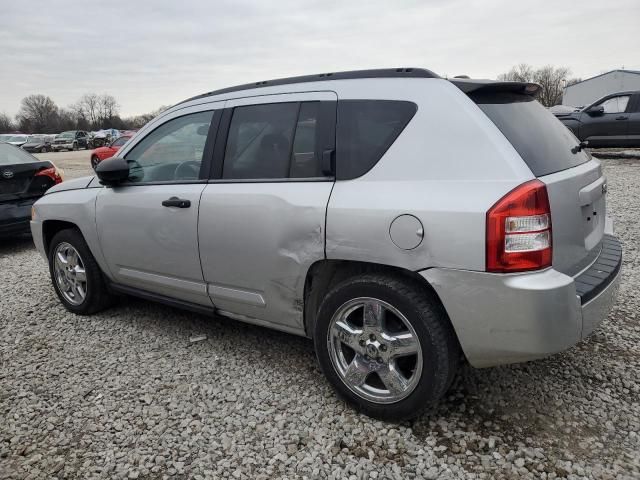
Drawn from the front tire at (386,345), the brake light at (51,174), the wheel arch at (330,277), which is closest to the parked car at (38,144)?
the brake light at (51,174)

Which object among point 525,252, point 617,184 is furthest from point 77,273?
point 617,184

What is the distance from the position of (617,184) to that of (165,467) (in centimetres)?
1009

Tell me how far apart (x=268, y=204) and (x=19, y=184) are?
18.3ft

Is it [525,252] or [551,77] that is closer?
[525,252]

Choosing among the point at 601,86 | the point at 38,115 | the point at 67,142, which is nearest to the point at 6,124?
the point at 38,115

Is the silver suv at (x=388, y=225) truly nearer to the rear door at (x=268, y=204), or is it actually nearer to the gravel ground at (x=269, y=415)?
the rear door at (x=268, y=204)

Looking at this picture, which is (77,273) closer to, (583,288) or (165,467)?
(165,467)

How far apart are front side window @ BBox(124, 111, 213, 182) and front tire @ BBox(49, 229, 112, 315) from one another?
878mm

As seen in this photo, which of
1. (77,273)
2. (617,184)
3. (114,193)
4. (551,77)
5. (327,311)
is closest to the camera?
(327,311)

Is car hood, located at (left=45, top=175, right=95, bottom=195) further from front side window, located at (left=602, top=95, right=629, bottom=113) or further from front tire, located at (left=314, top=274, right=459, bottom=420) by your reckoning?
front side window, located at (left=602, top=95, right=629, bottom=113)

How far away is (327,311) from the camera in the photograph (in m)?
2.59

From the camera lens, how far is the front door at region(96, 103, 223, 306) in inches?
126

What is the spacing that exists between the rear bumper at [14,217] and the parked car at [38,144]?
35713mm

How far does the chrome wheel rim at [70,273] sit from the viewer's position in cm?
409
